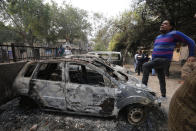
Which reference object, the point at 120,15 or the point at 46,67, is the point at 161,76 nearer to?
the point at 46,67

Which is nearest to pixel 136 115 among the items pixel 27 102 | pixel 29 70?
pixel 27 102

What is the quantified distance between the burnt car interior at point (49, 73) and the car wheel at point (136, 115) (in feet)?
5.95

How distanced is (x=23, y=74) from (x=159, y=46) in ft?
11.8

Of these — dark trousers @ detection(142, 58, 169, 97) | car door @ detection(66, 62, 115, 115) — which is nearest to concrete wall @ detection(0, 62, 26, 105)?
car door @ detection(66, 62, 115, 115)

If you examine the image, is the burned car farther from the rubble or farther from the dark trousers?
the dark trousers

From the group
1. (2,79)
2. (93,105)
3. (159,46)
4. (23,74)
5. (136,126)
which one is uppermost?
(159,46)

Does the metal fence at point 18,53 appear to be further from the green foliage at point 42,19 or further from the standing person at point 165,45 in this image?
the green foliage at point 42,19

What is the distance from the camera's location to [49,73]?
2557 millimetres

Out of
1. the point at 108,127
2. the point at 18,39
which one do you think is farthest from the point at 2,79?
the point at 18,39

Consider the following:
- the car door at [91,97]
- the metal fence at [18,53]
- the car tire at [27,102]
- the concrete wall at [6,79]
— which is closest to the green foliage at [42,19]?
the metal fence at [18,53]

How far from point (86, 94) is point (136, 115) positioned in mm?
1260

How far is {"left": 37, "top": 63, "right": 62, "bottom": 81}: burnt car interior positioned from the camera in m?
2.29

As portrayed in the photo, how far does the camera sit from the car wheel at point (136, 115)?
205 centimetres

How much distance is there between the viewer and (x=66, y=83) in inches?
81.8
